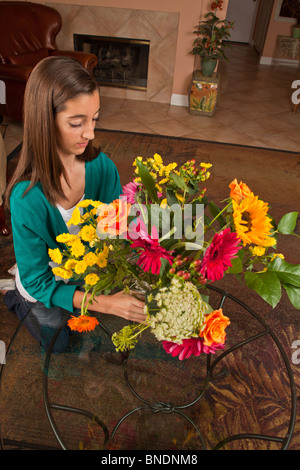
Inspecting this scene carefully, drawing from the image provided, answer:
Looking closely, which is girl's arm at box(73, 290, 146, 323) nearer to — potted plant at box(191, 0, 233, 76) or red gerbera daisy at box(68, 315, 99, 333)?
red gerbera daisy at box(68, 315, 99, 333)

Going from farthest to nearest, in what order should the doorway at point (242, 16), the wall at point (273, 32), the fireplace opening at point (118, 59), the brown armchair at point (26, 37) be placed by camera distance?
the doorway at point (242, 16)
the wall at point (273, 32)
the fireplace opening at point (118, 59)
the brown armchair at point (26, 37)

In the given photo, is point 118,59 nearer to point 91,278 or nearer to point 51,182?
point 51,182

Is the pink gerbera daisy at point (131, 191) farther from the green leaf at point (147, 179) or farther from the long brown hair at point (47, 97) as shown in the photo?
the long brown hair at point (47, 97)

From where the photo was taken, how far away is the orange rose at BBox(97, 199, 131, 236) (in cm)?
73

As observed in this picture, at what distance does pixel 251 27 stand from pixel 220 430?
7940 mm

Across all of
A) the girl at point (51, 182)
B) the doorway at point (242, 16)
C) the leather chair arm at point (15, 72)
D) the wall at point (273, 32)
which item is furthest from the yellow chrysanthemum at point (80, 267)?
the doorway at point (242, 16)

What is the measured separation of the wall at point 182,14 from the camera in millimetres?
3975

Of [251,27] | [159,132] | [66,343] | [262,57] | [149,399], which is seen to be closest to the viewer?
[149,399]

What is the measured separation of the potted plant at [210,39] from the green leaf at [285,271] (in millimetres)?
3664

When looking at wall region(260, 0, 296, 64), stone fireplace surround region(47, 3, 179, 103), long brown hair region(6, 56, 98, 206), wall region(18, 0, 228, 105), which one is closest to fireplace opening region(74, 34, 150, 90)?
stone fireplace surround region(47, 3, 179, 103)

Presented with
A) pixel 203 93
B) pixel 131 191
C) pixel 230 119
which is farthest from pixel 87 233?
pixel 230 119

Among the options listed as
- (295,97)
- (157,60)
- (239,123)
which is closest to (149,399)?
(239,123)

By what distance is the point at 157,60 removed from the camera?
4.40 m

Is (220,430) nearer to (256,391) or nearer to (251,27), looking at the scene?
(256,391)
